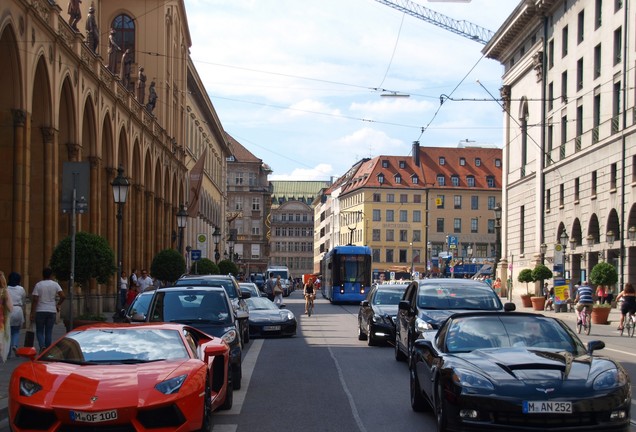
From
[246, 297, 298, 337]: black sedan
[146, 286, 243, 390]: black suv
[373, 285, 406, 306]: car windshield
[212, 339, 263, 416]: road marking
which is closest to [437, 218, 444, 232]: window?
[246, 297, 298, 337]: black sedan

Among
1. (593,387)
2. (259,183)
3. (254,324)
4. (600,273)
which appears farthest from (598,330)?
(259,183)

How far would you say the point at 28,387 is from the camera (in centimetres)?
847

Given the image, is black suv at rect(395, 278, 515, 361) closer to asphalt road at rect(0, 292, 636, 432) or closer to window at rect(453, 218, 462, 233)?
asphalt road at rect(0, 292, 636, 432)

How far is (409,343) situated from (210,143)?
75.0 meters

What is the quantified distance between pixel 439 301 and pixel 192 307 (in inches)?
191

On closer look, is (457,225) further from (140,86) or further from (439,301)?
(439,301)

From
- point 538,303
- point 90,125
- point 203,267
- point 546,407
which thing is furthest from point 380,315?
point 203,267

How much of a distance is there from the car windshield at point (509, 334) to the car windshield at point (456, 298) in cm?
608

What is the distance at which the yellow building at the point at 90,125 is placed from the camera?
26562 mm

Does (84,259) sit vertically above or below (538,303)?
above

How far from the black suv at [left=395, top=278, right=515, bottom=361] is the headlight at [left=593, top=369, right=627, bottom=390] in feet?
23.3

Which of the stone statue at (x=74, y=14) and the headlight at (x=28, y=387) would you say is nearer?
the headlight at (x=28, y=387)

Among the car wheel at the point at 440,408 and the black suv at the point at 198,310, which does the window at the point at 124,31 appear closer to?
the black suv at the point at 198,310

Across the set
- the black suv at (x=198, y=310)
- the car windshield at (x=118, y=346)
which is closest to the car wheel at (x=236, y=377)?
the black suv at (x=198, y=310)
